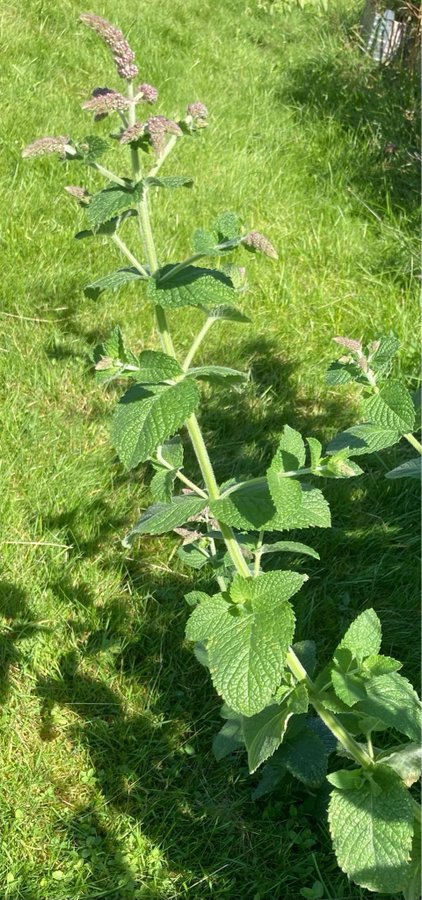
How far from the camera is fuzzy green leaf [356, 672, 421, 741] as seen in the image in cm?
160

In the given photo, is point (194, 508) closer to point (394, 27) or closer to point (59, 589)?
point (59, 589)

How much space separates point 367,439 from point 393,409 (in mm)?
116

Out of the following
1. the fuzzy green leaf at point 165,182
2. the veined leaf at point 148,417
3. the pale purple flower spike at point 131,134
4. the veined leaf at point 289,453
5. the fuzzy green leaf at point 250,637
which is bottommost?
the fuzzy green leaf at point 250,637

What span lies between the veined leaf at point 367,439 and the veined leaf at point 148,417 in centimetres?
46

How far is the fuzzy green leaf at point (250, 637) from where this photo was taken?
150 cm

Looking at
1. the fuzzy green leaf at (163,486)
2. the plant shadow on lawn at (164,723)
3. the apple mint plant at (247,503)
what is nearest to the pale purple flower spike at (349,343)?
the apple mint plant at (247,503)

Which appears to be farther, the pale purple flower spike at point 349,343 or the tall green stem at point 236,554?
the pale purple flower spike at point 349,343

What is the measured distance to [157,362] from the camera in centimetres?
152

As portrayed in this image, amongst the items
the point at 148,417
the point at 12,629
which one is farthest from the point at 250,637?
the point at 12,629

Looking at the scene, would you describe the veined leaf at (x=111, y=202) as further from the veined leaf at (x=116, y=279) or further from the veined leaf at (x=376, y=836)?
the veined leaf at (x=376, y=836)

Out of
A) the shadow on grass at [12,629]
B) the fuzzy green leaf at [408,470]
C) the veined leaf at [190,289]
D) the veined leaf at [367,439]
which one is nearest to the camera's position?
the veined leaf at [190,289]

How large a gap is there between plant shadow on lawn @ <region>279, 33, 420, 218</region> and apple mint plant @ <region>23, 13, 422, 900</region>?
2659 millimetres

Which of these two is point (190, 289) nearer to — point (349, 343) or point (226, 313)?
point (226, 313)

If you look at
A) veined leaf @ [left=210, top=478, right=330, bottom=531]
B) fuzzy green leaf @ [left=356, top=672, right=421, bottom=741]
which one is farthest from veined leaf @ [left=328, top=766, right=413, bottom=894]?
veined leaf @ [left=210, top=478, right=330, bottom=531]
